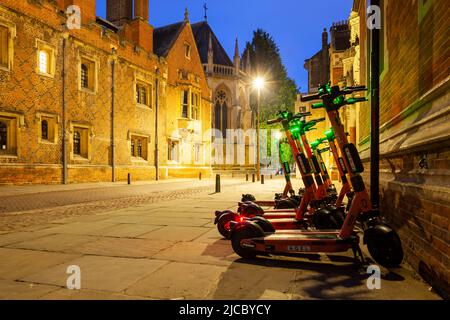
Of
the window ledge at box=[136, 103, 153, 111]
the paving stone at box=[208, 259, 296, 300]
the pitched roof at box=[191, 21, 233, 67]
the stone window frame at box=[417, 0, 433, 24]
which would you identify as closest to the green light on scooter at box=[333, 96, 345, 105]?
the stone window frame at box=[417, 0, 433, 24]

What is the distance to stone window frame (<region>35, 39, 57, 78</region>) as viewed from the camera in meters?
16.6

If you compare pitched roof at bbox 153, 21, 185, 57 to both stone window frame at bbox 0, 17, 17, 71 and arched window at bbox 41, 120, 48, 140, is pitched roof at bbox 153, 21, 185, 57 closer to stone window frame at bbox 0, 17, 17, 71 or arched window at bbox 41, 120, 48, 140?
arched window at bbox 41, 120, 48, 140

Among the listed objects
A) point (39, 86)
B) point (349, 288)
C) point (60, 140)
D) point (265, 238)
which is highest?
point (39, 86)

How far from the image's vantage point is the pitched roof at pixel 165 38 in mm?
29203

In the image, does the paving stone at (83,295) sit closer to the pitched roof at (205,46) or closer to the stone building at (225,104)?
the stone building at (225,104)

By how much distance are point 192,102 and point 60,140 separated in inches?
579

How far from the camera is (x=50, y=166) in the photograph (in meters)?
16.9

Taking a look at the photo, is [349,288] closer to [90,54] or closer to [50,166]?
[50,166]

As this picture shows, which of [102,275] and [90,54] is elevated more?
[90,54]

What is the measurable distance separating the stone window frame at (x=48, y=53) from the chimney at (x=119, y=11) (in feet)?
43.2

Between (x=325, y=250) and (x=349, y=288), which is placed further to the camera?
(x=325, y=250)

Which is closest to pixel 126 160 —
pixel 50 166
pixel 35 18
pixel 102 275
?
pixel 50 166

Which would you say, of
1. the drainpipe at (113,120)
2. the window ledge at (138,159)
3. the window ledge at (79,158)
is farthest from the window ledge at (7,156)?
the window ledge at (138,159)
